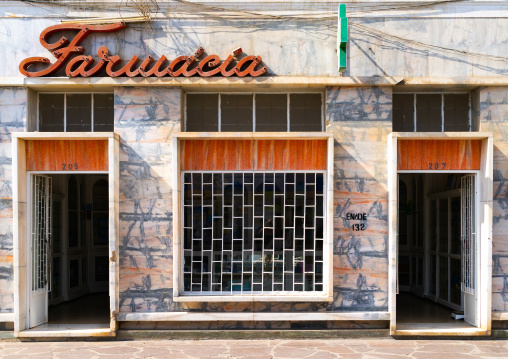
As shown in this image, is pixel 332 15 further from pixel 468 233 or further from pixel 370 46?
pixel 468 233

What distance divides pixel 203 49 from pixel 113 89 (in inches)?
69.7

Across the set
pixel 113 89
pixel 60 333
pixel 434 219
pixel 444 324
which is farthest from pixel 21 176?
pixel 434 219

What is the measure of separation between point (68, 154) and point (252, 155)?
3.21 m

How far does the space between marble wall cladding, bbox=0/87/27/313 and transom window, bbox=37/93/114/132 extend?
0.43 meters

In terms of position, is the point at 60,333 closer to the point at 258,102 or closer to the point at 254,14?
the point at 258,102

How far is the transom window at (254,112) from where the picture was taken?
9.34 metres

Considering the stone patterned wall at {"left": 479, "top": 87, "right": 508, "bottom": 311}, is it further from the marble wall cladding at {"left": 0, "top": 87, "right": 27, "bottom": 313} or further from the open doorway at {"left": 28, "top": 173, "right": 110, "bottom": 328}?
the marble wall cladding at {"left": 0, "top": 87, "right": 27, "bottom": 313}

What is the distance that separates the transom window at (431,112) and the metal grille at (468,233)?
3.40 ft

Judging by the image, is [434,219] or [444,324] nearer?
[444,324]

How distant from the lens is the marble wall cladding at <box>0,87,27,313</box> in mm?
8945

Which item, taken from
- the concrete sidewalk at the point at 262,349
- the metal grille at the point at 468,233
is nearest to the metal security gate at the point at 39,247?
the concrete sidewalk at the point at 262,349

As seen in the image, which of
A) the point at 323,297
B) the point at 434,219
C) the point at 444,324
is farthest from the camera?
the point at 434,219

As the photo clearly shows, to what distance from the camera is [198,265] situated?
9.01 m

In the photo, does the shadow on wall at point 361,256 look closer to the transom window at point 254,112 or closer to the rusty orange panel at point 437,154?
the rusty orange panel at point 437,154
